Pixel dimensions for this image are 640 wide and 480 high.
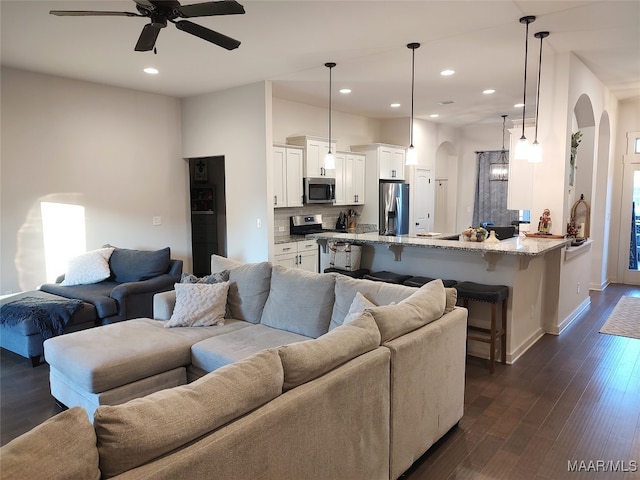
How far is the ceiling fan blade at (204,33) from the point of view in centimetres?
280

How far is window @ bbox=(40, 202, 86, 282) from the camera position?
17.7 ft

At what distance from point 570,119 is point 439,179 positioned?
5.48 metres

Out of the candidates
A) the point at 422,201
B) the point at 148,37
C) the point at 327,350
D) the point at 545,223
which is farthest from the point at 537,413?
the point at 422,201

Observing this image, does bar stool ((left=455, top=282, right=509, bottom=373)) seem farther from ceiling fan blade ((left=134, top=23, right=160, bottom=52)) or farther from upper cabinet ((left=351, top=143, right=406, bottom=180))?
upper cabinet ((left=351, top=143, right=406, bottom=180))

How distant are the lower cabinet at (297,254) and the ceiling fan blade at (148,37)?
3414 mm

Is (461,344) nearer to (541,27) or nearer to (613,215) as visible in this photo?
(541,27)

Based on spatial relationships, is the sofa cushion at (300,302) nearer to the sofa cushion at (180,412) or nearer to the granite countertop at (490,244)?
the granite countertop at (490,244)

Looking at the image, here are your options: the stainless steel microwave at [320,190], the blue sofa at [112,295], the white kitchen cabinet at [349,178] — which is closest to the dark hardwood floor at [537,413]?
the blue sofa at [112,295]

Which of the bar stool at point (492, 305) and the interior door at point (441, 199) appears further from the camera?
the interior door at point (441, 199)

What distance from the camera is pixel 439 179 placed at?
10.1 m

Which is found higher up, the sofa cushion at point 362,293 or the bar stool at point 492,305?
the sofa cushion at point 362,293

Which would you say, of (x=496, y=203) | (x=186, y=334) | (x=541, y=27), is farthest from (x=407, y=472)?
(x=496, y=203)

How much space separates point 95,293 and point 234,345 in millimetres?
2484

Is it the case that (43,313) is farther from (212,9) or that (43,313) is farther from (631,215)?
(631,215)
